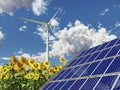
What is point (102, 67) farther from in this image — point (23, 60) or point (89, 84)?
point (23, 60)

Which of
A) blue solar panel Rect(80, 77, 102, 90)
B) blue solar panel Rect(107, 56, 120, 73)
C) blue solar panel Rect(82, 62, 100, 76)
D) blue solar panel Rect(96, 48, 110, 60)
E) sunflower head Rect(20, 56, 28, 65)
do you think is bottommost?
blue solar panel Rect(80, 77, 102, 90)

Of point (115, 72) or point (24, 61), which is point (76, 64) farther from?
point (24, 61)

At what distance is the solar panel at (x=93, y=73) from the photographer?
10.8 metres

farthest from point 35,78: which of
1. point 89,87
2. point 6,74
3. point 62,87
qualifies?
point 89,87

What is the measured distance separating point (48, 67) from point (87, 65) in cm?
832

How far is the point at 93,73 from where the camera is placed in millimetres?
12406

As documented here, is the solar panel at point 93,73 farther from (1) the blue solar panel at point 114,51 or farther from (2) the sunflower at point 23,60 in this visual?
(2) the sunflower at point 23,60

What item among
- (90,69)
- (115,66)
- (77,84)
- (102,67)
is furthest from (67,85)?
(115,66)

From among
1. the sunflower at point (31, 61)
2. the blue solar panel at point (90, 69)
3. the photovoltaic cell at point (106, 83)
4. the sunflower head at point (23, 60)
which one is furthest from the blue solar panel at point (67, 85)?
the sunflower head at point (23, 60)

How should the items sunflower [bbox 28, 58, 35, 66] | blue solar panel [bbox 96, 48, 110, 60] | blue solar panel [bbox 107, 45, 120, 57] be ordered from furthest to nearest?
sunflower [bbox 28, 58, 35, 66] → blue solar panel [bbox 96, 48, 110, 60] → blue solar panel [bbox 107, 45, 120, 57]

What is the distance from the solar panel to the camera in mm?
10812

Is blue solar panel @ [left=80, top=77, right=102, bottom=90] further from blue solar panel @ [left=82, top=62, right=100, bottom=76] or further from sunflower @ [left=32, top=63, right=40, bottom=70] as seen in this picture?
sunflower @ [left=32, top=63, right=40, bottom=70]

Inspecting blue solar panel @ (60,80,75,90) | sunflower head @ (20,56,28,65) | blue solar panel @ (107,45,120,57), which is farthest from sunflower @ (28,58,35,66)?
blue solar panel @ (60,80,75,90)

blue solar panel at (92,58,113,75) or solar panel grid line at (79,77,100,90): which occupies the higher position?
blue solar panel at (92,58,113,75)
